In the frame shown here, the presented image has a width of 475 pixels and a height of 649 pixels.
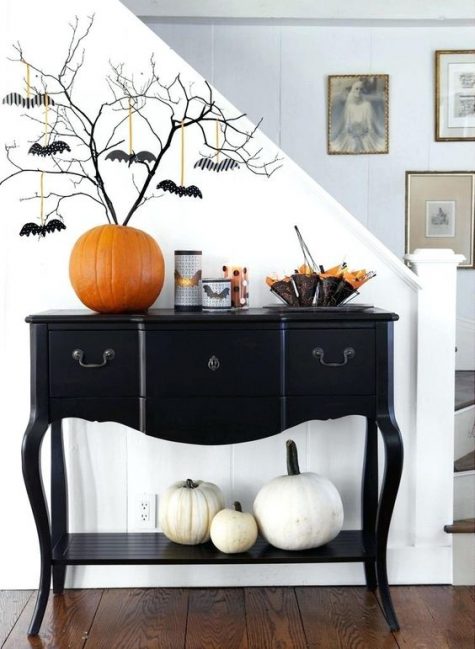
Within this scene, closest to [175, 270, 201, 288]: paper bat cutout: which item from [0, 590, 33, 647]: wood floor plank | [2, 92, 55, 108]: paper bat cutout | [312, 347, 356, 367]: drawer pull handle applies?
[312, 347, 356, 367]: drawer pull handle

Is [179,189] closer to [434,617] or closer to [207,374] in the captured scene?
[207,374]

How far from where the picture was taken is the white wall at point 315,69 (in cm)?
416

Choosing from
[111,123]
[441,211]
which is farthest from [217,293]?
[441,211]

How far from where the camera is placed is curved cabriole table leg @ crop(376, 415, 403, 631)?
7.78ft

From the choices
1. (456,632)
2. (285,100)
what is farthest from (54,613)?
(285,100)

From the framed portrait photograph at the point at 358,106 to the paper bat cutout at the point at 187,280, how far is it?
1878 millimetres

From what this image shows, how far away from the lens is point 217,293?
2490 millimetres

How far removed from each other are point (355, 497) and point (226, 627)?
600 millimetres

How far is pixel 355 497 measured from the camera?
2736mm

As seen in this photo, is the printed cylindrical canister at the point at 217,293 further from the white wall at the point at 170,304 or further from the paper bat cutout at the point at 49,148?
the paper bat cutout at the point at 49,148

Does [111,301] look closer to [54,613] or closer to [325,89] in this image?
[54,613]

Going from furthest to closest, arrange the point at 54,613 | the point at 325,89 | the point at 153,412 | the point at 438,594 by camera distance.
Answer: the point at 325,89 < the point at 438,594 < the point at 54,613 < the point at 153,412

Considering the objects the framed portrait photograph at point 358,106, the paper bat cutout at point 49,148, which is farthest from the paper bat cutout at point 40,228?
the framed portrait photograph at point 358,106

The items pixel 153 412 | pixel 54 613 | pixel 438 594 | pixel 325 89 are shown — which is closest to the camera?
pixel 153 412
